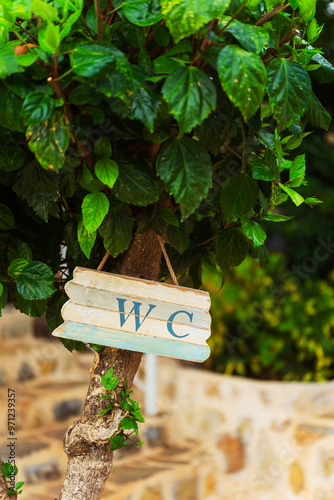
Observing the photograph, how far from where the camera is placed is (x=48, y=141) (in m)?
0.50

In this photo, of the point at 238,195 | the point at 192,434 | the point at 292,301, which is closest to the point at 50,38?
the point at 238,195

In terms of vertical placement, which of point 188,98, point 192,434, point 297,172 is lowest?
point 192,434

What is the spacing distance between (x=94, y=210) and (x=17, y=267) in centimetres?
15

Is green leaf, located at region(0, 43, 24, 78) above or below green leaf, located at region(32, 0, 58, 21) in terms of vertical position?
below

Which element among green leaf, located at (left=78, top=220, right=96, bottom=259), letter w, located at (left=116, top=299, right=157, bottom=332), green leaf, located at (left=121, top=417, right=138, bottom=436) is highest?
green leaf, located at (left=78, top=220, right=96, bottom=259)

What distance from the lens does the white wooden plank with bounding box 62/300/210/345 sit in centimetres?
66

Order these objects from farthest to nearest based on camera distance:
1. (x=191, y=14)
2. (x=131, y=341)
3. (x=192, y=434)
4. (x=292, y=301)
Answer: (x=292, y=301), (x=192, y=434), (x=131, y=341), (x=191, y=14)

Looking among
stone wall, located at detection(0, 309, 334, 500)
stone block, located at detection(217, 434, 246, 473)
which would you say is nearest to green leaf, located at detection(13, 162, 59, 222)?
stone wall, located at detection(0, 309, 334, 500)

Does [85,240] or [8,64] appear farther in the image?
[85,240]

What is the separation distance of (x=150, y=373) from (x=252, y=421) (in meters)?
0.49

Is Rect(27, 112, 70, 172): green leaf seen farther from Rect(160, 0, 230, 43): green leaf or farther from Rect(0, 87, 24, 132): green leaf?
Rect(160, 0, 230, 43): green leaf

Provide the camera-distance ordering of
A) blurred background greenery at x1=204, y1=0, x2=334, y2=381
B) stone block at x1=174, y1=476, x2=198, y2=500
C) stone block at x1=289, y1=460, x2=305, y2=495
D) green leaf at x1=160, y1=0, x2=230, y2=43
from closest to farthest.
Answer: green leaf at x1=160, y1=0, x2=230, y2=43 < stone block at x1=289, y1=460, x2=305, y2=495 < stone block at x1=174, y1=476, x2=198, y2=500 < blurred background greenery at x1=204, y1=0, x2=334, y2=381

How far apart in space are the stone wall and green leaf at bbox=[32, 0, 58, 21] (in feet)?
5.06

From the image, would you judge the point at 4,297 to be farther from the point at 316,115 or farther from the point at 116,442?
the point at 316,115
